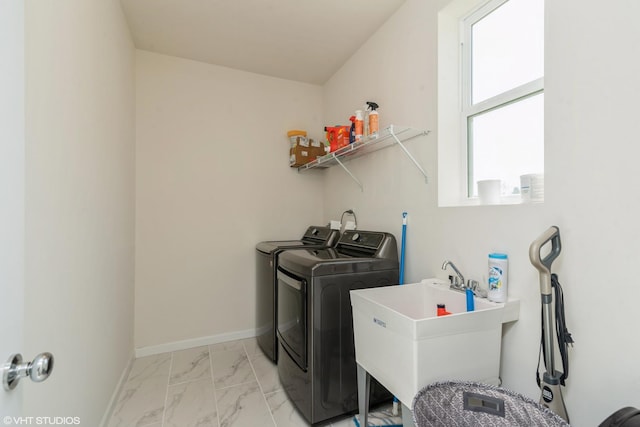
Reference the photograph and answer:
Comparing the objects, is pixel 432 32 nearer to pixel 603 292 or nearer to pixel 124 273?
pixel 603 292

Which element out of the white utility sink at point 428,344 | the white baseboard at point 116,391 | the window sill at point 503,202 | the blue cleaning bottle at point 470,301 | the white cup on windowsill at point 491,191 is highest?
the white cup on windowsill at point 491,191

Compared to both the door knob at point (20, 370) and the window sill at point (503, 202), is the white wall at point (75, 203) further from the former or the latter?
the window sill at point (503, 202)

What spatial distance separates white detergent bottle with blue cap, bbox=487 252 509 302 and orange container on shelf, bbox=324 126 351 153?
1311 millimetres

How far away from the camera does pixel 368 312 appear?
132 centimetres

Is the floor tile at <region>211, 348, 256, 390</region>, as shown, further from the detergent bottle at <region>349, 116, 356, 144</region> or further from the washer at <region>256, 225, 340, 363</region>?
the detergent bottle at <region>349, 116, 356, 144</region>

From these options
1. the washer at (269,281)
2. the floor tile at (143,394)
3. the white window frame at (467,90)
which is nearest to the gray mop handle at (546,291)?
the white window frame at (467,90)

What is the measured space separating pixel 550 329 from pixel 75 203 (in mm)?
1942

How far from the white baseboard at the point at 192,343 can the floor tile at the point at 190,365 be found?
51 mm

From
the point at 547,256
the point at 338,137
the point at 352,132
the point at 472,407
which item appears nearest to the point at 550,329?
the point at 547,256

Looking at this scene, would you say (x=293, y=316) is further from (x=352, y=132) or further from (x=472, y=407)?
(x=352, y=132)

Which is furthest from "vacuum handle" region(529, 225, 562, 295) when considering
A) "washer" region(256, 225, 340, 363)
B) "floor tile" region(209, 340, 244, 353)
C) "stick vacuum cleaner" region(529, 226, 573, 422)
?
"floor tile" region(209, 340, 244, 353)

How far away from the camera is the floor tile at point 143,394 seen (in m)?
1.73

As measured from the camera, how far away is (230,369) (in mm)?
2281

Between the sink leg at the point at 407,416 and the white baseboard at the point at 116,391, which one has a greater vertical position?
the sink leg at the point at 407,416
